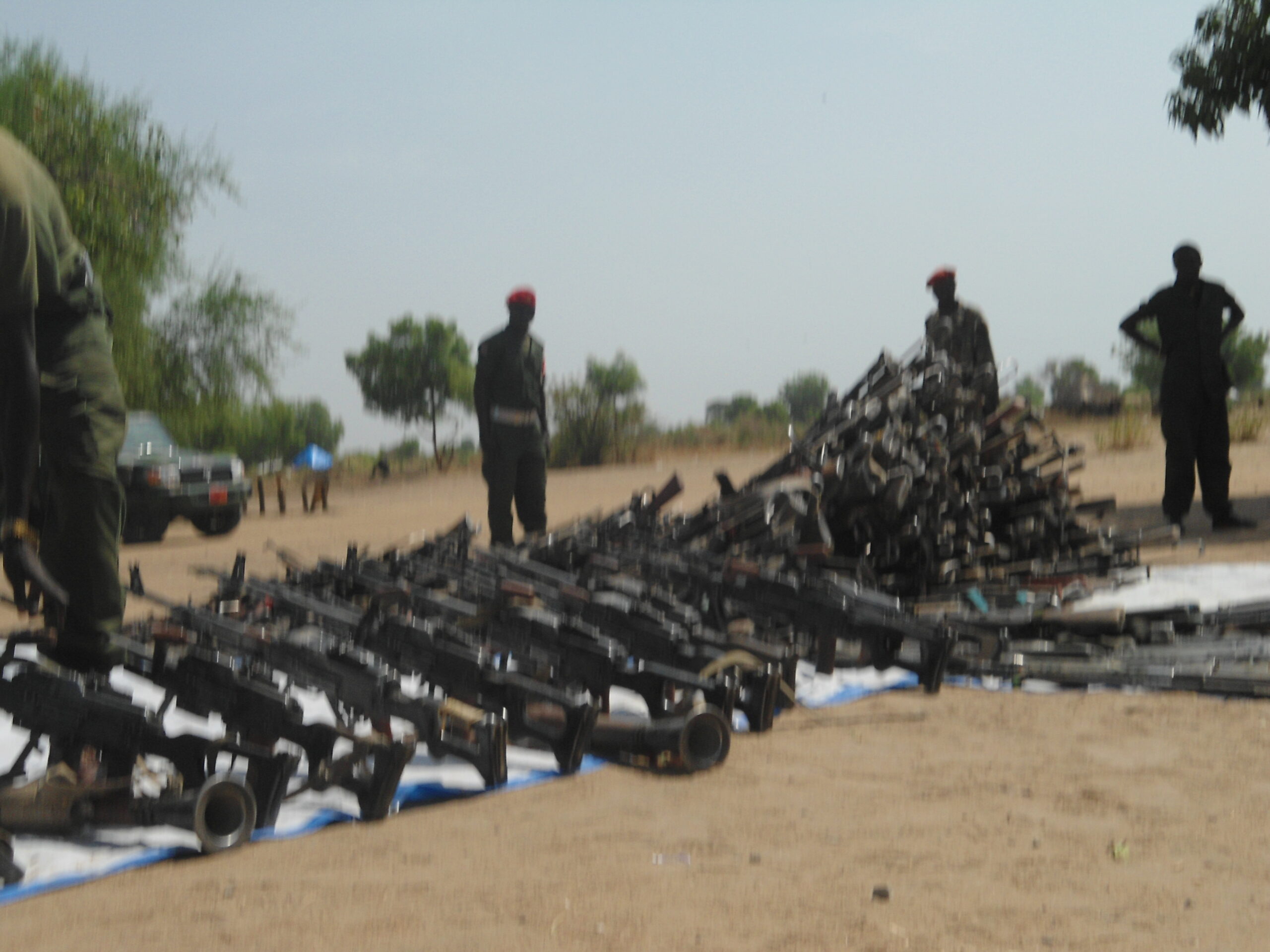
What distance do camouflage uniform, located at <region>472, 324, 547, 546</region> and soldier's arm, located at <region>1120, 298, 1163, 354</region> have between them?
451 centimetres

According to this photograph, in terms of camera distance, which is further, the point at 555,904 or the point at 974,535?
the point at 974,535

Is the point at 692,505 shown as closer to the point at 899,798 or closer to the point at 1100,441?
the point at 1100,441

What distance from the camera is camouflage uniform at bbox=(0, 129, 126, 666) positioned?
349cm

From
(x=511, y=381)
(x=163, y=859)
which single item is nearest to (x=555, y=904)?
(x=163, y=859)

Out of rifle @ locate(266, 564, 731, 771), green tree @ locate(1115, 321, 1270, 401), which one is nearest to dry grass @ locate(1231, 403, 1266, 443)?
rifle @ locate(266, 564, 731, 771)

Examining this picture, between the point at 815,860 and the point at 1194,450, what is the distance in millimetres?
7662

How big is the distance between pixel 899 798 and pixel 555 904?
1.20 metres

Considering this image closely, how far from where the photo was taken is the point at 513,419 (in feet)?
29.5

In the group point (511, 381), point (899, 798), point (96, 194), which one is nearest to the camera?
point (899, 798)

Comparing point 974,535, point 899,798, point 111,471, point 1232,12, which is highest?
Result: point 1232,12

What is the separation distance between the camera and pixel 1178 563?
8.16 m

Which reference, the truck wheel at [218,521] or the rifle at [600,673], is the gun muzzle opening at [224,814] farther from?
the truck wheel at [218,521]

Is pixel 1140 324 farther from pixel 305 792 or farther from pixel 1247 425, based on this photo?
pixel 1247 425

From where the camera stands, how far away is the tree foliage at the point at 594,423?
28359mm
